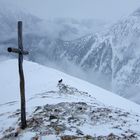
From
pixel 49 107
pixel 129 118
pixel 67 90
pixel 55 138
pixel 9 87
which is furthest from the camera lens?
pixel 9 87

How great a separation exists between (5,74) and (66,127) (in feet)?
163

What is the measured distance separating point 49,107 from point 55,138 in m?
7.58

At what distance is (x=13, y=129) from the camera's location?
20.9m

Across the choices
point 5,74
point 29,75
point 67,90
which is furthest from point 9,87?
point 67,90

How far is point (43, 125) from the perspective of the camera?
2028 cm

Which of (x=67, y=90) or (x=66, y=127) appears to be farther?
(x=67, y=90)

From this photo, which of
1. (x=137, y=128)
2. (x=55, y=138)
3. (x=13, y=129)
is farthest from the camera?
(x=13, y=129)

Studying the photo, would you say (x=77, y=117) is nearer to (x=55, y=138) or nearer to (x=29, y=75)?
(x=55, y=138)

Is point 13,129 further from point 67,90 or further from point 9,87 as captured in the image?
Result: point 9,87

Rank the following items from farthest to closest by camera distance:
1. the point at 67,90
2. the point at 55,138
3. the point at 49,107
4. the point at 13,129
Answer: the point at 67,90 → the point at 49,107 → the point at 13,129 → the point at 55,138

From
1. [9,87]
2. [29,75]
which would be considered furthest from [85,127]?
[29,75]

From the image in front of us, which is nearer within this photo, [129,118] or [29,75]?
[129,118]

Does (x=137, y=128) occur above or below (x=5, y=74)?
above

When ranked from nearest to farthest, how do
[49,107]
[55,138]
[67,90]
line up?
[55,138], [49,107], [67,90]
